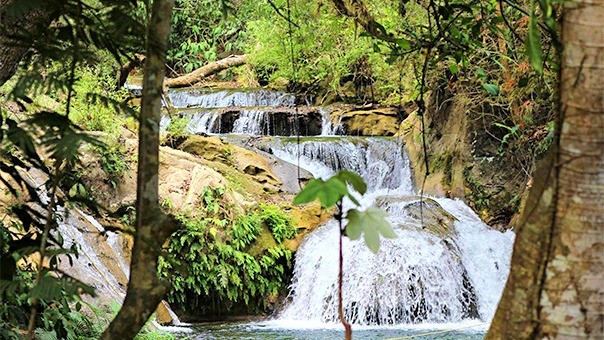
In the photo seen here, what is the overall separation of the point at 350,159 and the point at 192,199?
3.62 meters

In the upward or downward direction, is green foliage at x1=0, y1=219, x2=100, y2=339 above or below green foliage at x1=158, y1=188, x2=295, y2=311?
below

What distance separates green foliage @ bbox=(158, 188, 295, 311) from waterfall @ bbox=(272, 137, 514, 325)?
349 mm

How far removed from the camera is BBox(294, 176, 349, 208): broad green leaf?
3.39 ft

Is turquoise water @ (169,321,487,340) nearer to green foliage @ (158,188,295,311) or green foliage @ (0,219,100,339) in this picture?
green foliage @ (158,188,295,311)

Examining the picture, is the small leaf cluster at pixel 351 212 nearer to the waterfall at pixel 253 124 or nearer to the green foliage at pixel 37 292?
the green foliage at pixel 37 292

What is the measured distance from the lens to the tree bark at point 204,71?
53.0ft

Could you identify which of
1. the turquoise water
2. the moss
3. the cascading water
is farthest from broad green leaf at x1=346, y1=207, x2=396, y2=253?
the cascading water

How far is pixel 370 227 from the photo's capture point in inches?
42.2

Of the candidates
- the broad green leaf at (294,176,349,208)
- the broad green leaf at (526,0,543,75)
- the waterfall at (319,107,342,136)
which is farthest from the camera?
the waterfall at (319,107,342,136)

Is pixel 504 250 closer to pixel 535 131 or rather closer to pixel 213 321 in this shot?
pixel 535 131

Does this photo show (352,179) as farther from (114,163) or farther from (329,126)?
(329,126)

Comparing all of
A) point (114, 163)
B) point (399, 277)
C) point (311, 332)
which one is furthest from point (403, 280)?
point (114, 163)

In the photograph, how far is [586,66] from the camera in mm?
1091

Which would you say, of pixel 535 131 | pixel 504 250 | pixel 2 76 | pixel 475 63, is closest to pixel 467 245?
pixel 504 250
